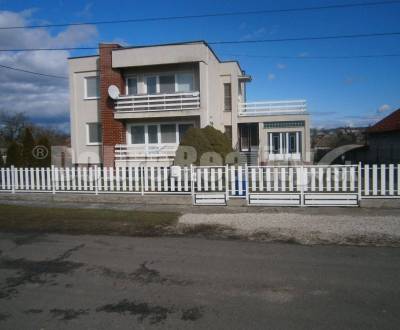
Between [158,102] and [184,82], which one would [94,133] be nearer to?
[158,102]

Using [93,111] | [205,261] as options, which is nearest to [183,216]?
[205,261]

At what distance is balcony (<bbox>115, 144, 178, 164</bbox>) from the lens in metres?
20.2

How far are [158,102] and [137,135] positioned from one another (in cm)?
298

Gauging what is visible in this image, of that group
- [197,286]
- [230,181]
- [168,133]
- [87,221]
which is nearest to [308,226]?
[230,181]

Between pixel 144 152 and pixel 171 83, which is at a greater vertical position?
pixel 171 83

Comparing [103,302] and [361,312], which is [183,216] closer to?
[103,302]

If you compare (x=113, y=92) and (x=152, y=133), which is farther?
(x=152, y=133)

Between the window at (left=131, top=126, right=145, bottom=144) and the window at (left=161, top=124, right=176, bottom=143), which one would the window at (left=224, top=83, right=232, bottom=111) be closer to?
the window at (left=161, top=124, right=176, bottom=143)

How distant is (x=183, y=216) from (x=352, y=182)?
17.2ft

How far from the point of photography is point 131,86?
2194 cm

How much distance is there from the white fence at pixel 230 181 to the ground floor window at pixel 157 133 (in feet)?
26.7

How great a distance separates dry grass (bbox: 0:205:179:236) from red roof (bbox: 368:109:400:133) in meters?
24.5

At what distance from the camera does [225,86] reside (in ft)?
83.9

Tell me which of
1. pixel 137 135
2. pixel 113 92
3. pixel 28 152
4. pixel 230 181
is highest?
pixel 113 92
